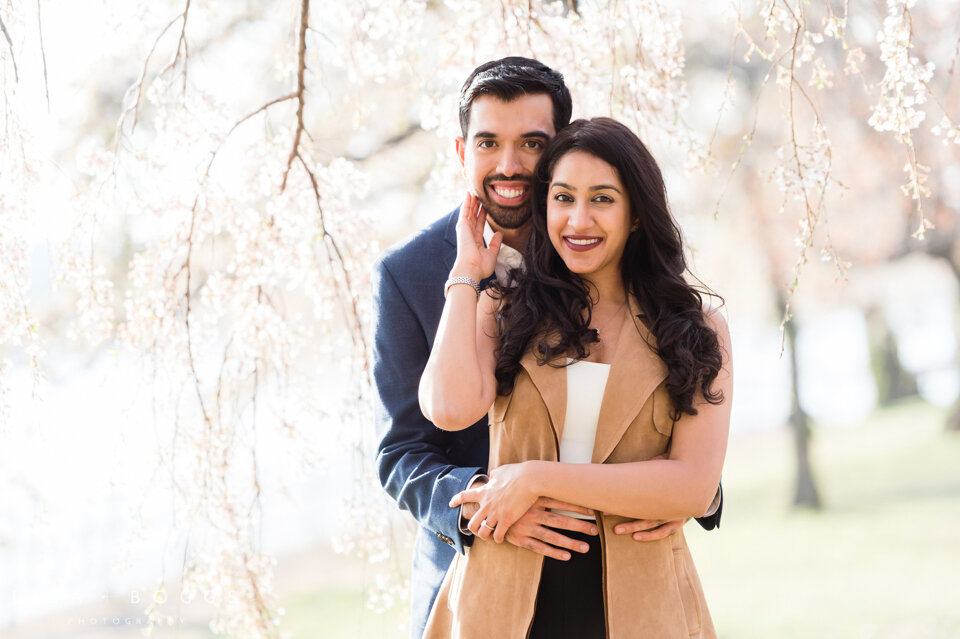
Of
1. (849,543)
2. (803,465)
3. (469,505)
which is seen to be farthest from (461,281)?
(803,465)

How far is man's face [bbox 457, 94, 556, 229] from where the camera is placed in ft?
5.87

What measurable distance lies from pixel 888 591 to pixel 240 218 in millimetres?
7134

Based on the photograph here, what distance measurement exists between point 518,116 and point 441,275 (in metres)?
0.36

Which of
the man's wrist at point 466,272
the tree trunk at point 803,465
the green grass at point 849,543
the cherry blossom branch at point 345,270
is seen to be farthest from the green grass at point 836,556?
the man's wrist at point 466,272

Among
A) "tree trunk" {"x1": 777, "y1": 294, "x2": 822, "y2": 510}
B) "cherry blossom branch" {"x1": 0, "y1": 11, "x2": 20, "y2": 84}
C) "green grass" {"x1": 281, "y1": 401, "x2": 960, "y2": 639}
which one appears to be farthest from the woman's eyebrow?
"tree trunk" {"x1": 777, "y1": 294, "x2": 822, "y2": 510}

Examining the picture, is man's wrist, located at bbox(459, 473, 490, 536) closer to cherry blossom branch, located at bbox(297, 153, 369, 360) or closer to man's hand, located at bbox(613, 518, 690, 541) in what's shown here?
man's hand, located at bbox(613, 518, 690, 541)

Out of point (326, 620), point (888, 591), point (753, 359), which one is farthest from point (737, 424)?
point (326, 620)

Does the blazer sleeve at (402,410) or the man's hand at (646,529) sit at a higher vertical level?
the blazer sleeve at (402,410)

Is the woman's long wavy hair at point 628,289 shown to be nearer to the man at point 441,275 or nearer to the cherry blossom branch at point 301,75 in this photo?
the man at point 441,275

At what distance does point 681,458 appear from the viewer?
145cm

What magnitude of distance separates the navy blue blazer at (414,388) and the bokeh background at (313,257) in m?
0.12

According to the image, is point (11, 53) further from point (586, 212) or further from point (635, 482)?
point (635, 482)

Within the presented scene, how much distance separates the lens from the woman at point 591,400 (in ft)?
4.71

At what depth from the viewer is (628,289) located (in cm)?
164
